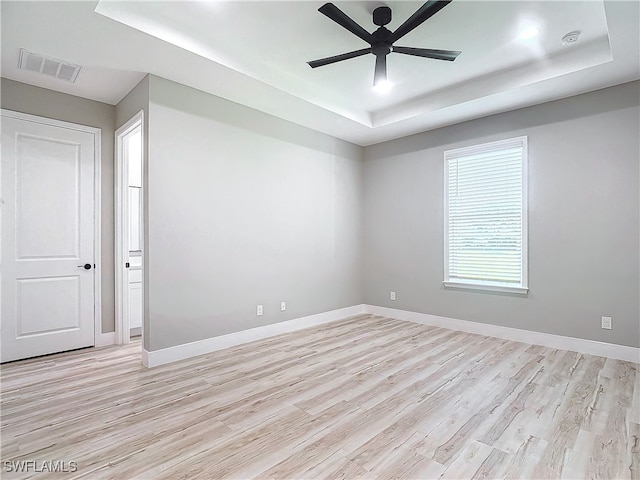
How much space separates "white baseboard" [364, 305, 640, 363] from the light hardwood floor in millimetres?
151

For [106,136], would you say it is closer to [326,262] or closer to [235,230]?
[235,230]

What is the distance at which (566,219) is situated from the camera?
388 centimetres

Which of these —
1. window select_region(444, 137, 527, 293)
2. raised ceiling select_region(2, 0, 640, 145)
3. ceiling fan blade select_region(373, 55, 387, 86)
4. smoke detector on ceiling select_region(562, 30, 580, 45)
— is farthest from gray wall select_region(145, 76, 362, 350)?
smoke detector on ceiling select_region(562, 30, 580, 45)

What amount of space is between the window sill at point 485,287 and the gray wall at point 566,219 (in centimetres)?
7

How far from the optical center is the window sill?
165 inches

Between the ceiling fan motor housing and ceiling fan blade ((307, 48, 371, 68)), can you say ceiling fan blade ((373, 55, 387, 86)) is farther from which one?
the ceiling fan motor housing

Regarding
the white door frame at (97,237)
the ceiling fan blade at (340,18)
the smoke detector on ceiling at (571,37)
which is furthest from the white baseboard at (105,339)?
the smoke detector on ceiling at (571,37)

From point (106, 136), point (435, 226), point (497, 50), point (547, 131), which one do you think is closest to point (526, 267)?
point (435, 226)

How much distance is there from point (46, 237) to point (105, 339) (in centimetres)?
132

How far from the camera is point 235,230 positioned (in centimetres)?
407

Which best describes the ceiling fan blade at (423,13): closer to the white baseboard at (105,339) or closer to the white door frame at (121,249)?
the white door frame at (121,249)

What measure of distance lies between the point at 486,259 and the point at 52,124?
539 cm

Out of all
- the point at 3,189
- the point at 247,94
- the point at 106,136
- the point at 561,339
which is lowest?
the point at 561,339

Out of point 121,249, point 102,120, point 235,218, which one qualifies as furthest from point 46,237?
point 235,218
